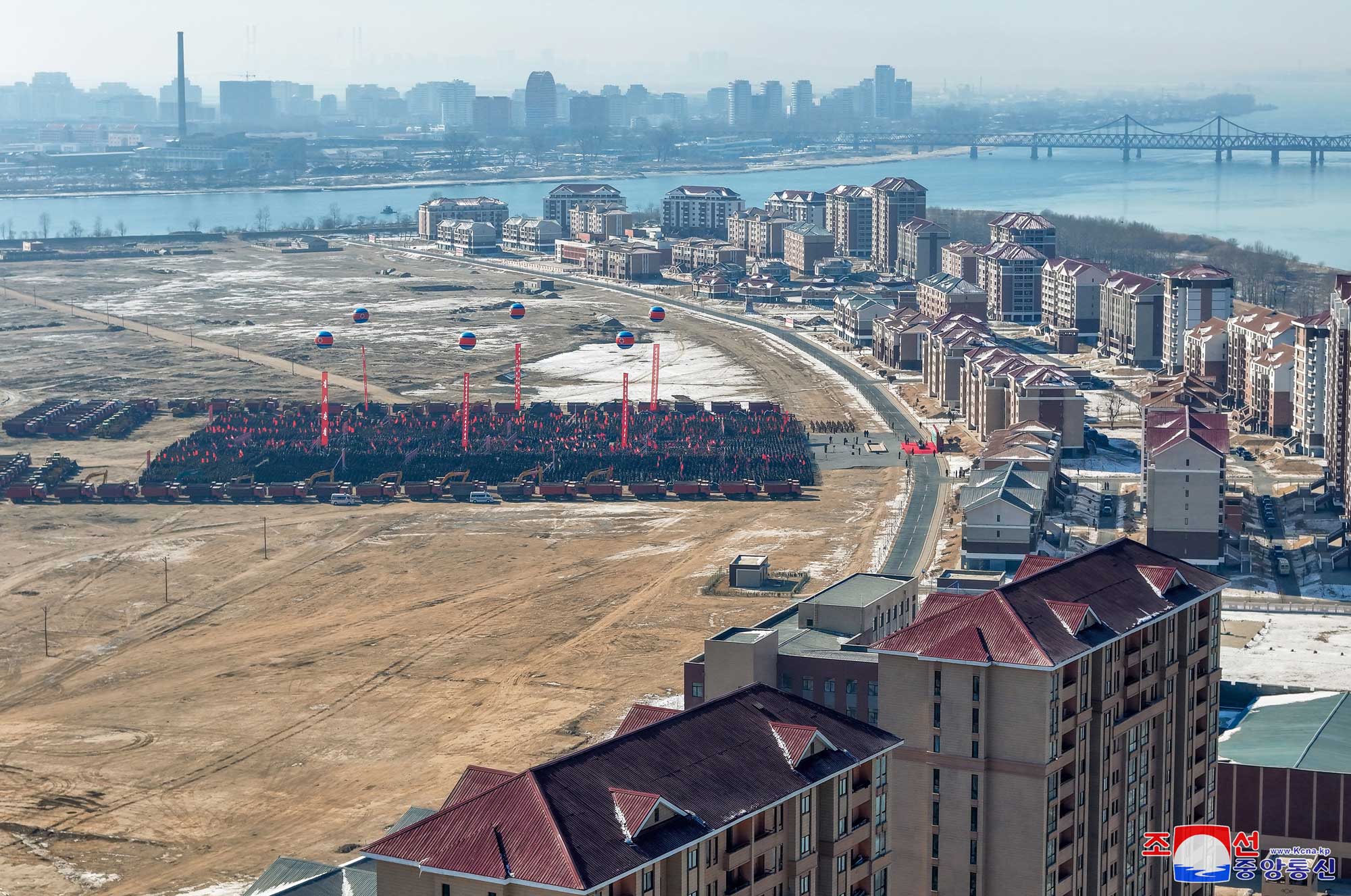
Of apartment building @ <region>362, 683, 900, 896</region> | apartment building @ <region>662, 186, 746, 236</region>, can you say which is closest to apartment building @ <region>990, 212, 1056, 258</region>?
apartment building @ <region>662, 186, 746, 236</region>

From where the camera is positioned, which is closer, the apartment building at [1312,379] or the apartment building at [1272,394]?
the apartment building at [1312,379]

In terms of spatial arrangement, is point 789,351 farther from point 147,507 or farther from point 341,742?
point 341,742

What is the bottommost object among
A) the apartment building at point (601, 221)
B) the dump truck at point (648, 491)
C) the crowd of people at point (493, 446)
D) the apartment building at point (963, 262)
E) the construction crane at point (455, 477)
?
the dump truck at point (648, 491)

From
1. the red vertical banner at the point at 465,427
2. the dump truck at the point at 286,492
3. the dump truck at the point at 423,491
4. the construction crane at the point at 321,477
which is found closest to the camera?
the dump truck at the point at 286,492

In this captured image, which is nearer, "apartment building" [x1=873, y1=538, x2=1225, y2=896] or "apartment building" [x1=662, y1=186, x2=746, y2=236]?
"apartment building" [x1=873, y1=538, x2=1225, y2=896]

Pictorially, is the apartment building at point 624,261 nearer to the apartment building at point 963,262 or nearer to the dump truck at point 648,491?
the apartment building at point 963,262

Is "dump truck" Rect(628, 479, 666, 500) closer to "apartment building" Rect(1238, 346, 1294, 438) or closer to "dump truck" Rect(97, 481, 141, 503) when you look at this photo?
"dump truck" Rect(97, 481, 141, 503)

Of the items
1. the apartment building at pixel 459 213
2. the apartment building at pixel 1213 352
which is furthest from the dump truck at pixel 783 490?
the apartment building at pixel 459 213
